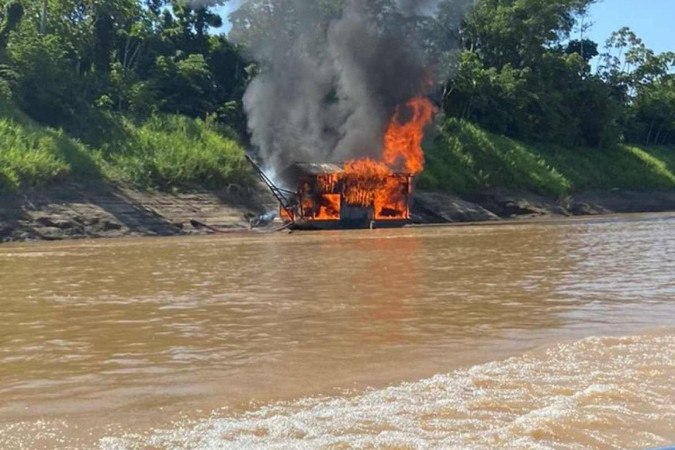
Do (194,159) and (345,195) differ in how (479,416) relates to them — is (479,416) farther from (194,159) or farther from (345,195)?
(194,159)

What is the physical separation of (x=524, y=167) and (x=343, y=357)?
1539 inches

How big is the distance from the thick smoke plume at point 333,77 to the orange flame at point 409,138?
1.16 feet

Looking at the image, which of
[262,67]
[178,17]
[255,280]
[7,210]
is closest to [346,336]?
[255,280]

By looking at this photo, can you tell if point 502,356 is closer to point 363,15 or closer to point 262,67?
point 363,15

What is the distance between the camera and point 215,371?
6.55m

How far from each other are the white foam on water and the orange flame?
91.8 ft

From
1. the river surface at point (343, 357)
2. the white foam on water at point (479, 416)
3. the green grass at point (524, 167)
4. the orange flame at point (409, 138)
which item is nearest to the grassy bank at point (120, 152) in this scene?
the orange flame at point (409, 138)

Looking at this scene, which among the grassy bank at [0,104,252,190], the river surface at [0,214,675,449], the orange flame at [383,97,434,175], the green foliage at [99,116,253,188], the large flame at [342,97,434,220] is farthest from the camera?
the orange flame at [383,97,434,175]

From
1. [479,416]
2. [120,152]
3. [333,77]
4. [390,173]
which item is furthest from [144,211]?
[479,416]

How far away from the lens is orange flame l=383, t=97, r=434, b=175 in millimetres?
34656

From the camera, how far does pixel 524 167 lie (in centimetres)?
4456

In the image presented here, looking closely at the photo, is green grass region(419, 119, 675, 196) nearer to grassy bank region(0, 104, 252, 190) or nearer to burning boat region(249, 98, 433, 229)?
burning boat region(249, 98, 433, 229)

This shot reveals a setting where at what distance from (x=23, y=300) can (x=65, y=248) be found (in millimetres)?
10795

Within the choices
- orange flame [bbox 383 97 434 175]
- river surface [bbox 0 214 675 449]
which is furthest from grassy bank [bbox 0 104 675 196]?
river surface [bbox 0 214 675 449]
